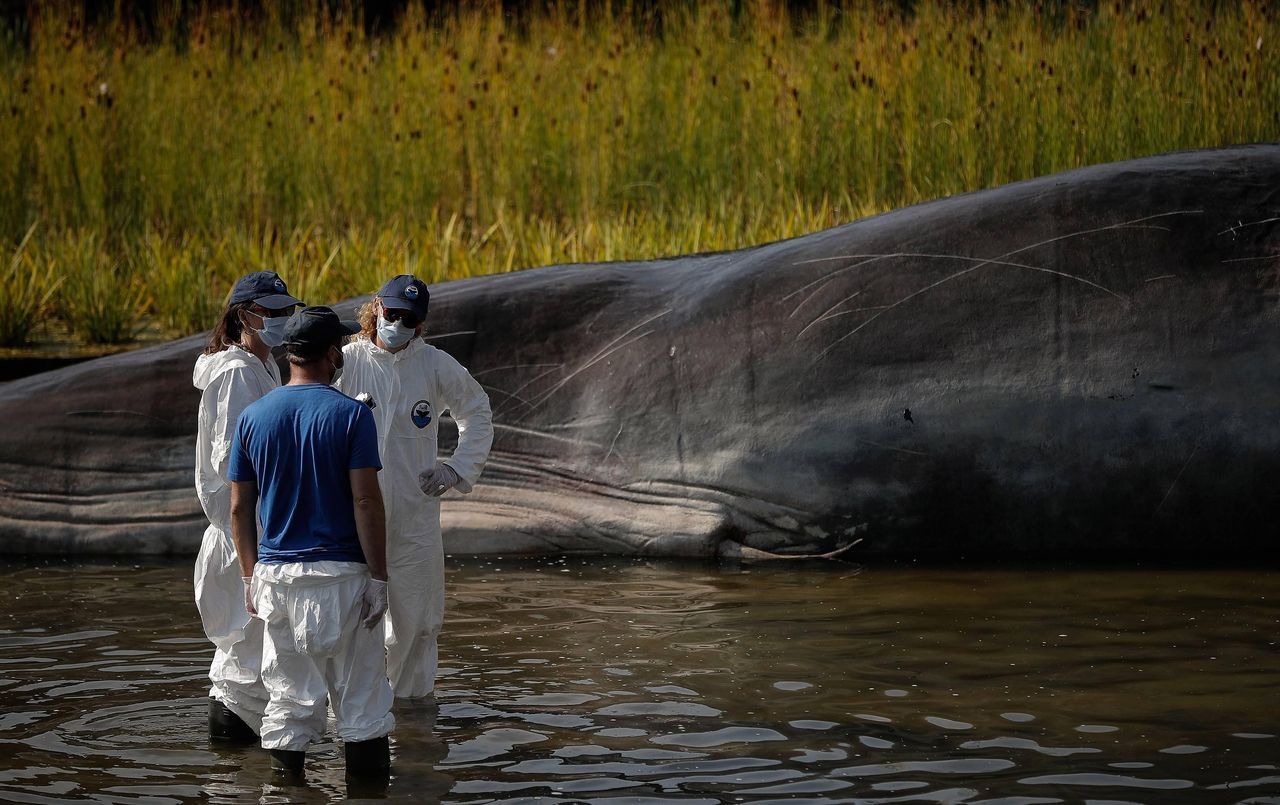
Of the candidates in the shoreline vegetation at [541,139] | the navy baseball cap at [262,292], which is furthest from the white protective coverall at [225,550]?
the shoreline vegetation at [541,139]

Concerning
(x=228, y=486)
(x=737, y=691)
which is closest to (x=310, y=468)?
(x=228, y=486)

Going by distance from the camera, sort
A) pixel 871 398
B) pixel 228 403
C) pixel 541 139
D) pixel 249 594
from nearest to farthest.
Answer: pixel 249 594 < pixel 228 403 < pixel 871 398 < pixel 541 139

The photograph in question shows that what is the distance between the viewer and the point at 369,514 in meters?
4.52

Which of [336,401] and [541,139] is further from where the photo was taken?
[541,139]

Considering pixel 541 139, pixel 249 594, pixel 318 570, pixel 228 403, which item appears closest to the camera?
pixel 318 570

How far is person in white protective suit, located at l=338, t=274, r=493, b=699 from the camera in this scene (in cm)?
521

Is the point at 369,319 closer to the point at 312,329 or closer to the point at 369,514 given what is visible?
the point at 312,329

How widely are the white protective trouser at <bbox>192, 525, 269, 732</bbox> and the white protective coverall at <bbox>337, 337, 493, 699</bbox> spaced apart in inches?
17.9

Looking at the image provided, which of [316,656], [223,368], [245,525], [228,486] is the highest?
[223,368]

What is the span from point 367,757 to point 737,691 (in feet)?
4.37

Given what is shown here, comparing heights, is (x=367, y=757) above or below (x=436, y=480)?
below

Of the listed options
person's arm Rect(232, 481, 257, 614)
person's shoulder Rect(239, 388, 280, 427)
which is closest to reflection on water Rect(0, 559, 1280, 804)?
person's arm Rect(232, 481, 257, 614)

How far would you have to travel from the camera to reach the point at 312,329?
4633 mm

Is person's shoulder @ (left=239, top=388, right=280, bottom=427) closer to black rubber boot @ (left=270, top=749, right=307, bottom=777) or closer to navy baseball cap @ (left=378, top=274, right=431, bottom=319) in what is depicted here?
navy baseball cap @ (left=378, top=274, right=431, bottom=319)
